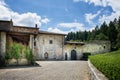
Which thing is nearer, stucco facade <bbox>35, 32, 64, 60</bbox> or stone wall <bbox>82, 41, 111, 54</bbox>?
stucco facade <bbox>35, 32, 64, 60</bbox>

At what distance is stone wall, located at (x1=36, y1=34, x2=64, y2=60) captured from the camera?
34062 millimetres

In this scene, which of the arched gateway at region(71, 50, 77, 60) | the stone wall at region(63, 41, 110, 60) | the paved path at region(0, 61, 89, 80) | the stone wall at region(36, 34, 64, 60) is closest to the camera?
the paved path at region(0, 61, 89, 80)

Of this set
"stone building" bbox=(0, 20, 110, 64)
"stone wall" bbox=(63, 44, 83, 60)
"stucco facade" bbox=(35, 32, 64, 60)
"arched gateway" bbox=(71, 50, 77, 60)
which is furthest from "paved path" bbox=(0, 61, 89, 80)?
"arched gateway" bbox=(71, 50, 77, 60)

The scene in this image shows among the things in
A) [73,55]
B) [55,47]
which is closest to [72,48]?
[73,55]

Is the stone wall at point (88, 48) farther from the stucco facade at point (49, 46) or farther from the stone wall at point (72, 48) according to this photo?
the stucco facade at point (49, 46)

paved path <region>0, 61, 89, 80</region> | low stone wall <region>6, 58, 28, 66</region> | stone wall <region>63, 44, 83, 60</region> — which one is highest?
stone wall <region>63, 44, 83, 60</region>

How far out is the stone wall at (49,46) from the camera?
34062mm

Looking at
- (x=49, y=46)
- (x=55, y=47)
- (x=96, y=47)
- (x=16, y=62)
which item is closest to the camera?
(x=16, y=62)

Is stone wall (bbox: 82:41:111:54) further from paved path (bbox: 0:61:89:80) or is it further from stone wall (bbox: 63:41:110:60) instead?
paved path (bbox: 0:61:89:80)

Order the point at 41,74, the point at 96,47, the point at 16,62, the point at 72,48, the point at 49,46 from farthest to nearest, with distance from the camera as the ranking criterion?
the point at 96,47 → the point at 72,48 → the point at 49,46 → the point at 16,62 → the point at 41,74

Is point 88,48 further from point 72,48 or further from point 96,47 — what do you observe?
point 72,48

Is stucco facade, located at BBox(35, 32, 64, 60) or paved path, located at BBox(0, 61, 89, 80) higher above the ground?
stucco facade, located at BBox(35, 32, 64, 60)

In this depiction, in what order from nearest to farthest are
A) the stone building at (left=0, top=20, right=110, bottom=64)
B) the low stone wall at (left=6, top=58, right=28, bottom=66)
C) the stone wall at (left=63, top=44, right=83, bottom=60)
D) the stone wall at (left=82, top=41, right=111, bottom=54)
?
the low stone wall at (left=6, top=58, right=28, bottom=66) → the stone building at (left=0, top=20, right=110, bottom=64) → the stone wall at (left=63, top=44, right=83, bottom=60) → the stone wall at (left=82, top=41, right=111, bottom=54)

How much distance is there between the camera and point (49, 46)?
1378 inches
